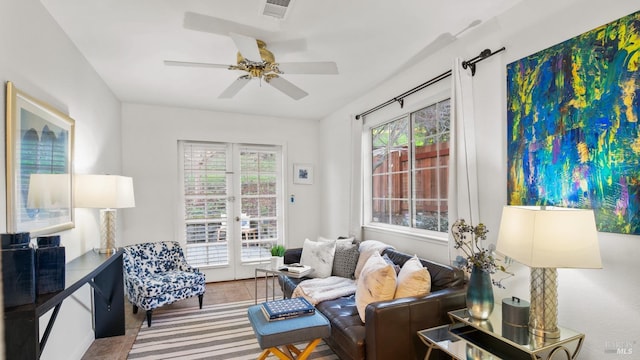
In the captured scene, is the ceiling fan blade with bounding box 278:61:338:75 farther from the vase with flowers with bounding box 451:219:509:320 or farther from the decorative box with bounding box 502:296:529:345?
the decorative box with bounding box 502:296:529:345

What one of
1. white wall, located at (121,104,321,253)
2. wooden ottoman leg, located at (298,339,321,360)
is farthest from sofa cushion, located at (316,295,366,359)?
white wall, located at (121,104,321,253)

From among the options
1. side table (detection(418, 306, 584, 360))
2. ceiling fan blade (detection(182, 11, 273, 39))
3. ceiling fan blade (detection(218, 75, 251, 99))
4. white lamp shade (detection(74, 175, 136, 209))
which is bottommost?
side table (detection(418, 306, 584, 360))

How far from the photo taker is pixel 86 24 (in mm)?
2277

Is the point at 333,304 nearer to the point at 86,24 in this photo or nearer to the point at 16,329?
the point at 16,329

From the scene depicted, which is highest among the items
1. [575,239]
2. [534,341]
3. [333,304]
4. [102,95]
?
[102,95]

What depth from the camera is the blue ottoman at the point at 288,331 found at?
1.94 metres

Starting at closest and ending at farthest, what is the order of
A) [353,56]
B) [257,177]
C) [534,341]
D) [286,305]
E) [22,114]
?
[534,341] → [22,114] → [286,305] → [353,56] → [257,177]

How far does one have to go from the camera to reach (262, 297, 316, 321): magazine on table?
2131 mm

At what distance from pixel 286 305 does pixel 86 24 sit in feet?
8.02

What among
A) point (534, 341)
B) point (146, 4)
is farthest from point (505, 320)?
point (146, 4)

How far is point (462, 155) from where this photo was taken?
240cm

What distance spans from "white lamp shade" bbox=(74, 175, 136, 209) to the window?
2695 mm

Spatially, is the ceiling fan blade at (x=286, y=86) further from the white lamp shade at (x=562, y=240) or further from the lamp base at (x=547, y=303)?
the lamp base at (x=547, y=303)

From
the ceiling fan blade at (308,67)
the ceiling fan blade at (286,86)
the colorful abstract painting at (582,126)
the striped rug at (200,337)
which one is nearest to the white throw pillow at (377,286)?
the striped rug at (200,337)
